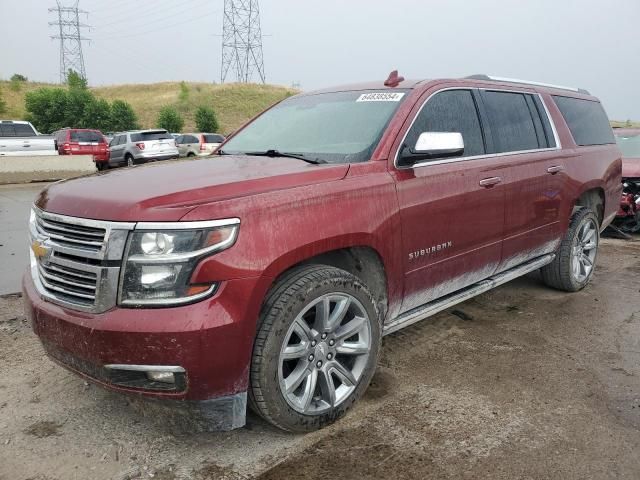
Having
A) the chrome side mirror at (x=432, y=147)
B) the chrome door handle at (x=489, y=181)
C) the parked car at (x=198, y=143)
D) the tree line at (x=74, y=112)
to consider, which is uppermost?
the tree line at (x=74, y=112)

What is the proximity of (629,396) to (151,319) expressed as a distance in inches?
109

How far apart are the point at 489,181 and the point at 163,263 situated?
242 centimetres

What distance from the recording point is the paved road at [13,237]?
5.68 metres

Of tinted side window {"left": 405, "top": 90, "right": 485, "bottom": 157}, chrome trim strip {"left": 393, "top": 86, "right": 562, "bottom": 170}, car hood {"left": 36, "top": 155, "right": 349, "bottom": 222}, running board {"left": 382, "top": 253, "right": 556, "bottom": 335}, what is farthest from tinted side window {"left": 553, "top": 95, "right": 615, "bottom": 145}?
car hood {"left": 36, "top": 155, "right": 349, "bottom": 222}

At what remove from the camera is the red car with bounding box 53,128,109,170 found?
22.0 metres

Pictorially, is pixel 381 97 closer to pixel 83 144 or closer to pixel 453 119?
pixel 453 119

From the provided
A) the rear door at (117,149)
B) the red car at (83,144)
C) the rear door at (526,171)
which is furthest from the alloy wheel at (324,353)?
the red car at (83,144)

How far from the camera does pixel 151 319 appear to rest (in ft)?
7.52

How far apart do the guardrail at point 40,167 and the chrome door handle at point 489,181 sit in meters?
14.5

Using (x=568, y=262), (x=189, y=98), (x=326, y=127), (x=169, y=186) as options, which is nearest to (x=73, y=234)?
(x=169, y=186)

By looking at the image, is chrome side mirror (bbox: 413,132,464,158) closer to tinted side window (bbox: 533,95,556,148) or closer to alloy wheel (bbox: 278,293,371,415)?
alloy wheel (bbox: 278,293,371,415)

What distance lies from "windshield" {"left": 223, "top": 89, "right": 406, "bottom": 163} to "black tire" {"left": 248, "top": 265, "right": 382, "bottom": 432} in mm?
768

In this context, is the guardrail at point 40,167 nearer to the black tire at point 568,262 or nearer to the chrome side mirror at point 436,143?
the black tire at point 568,262

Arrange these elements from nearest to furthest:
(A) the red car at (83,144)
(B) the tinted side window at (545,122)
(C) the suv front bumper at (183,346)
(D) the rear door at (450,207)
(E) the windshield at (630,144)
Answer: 1. (C) the suv front bumper at (183,346)
2. (D) the rear door at (450,207)
3. (B) the tinted side window at (545,122)
4. (E) the windshield at (630,144)
5. (A) the red car at (83,144)
